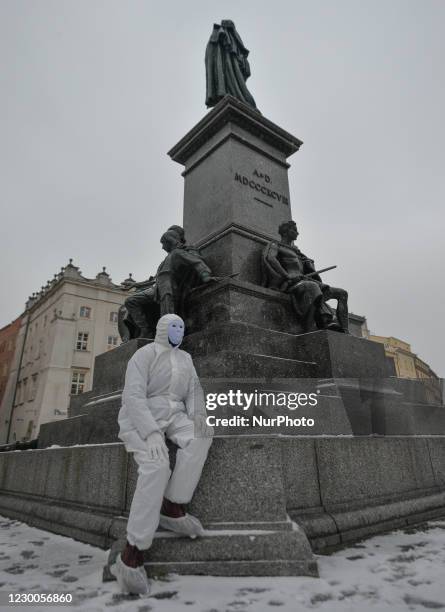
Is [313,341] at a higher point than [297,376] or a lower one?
higher

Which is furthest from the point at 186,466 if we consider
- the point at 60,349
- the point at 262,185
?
the point at 60,349

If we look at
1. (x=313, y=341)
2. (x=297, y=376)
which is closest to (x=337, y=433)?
(x=297, y=376)

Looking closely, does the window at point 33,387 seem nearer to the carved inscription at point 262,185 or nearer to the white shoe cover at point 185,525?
the carved inscription at point 262,185

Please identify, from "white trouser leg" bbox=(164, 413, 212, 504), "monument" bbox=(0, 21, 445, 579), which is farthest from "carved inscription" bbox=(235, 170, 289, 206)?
"white trouser leg" bbox=(164, 413, 212, 504)

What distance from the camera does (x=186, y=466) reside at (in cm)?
297

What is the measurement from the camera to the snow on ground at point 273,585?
2.42 m

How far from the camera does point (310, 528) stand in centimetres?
345

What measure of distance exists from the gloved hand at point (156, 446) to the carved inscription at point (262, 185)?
20.0ft

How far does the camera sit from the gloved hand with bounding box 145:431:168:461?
283 centimetres

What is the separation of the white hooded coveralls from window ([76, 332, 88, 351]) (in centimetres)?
3690

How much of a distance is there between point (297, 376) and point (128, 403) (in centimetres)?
288

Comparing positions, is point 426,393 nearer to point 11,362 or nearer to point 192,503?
point 192,503

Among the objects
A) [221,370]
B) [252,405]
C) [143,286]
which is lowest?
[252,405]

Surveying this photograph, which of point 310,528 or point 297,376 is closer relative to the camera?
point 310,528
